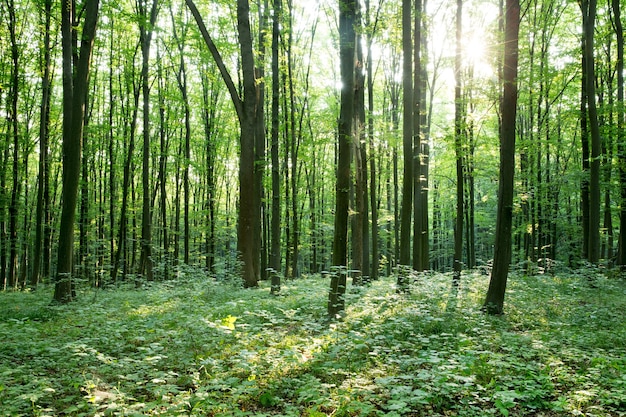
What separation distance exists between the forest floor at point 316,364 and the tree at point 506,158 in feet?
2.36

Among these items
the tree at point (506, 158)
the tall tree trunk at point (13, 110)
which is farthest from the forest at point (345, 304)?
the tall tree trunk at point (13, 110)

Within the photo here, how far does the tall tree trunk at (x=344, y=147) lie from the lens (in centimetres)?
735

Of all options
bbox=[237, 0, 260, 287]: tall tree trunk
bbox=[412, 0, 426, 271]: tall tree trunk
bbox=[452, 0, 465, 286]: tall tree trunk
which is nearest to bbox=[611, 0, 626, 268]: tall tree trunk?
bbox=[452, 0, 465, 286]: tall tree trunk

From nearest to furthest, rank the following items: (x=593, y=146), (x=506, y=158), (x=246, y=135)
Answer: (x=506, y=158)
(x=246, y=135)
(x=593, y=146)

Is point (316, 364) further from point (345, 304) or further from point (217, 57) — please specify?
point (217, 57)

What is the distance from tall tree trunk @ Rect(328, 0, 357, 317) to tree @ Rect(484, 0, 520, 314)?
3414mm

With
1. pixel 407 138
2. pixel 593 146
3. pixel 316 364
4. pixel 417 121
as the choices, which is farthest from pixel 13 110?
pixel 593 146

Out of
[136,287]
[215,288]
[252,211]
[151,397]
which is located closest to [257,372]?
[151,397]

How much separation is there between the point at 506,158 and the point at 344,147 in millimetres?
3712

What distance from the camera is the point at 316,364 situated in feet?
16.3

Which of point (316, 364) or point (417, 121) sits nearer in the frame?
point (316, 364)

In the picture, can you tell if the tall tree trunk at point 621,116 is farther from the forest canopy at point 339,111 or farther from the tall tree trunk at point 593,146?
the tall tree trunk at point 593,146

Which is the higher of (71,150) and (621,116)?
(621,116)

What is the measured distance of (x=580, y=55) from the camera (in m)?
16.7
